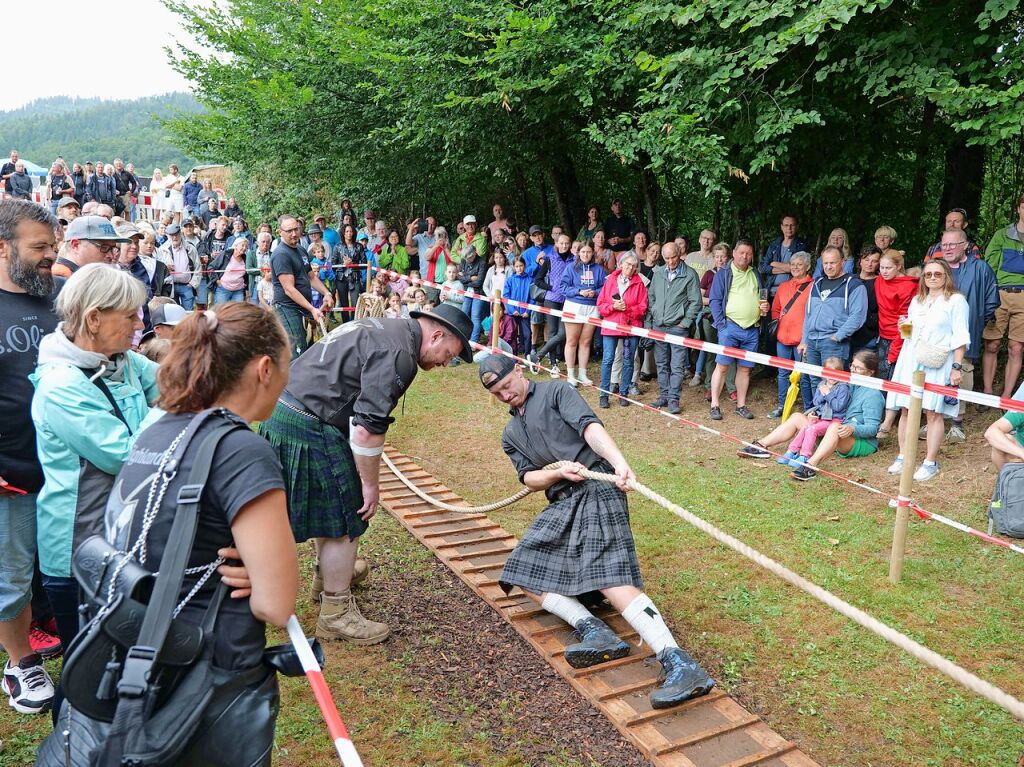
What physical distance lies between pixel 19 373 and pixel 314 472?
51.6 inches

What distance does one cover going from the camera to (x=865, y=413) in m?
6.87

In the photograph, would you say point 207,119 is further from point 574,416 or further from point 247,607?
point 247,607

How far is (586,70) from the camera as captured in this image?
8.41 metres

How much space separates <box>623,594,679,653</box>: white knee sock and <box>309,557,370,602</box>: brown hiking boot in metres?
1.58

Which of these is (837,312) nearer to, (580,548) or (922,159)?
(922,159)

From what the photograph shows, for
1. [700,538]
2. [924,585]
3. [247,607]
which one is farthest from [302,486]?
[924,585]

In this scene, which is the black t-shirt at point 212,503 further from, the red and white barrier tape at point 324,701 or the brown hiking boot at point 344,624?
the brown hiking boot at point 344,624

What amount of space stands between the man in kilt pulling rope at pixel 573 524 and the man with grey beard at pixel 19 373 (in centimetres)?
193

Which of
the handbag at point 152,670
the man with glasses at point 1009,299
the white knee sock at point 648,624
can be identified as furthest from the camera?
the man with glasses at point 1009,299

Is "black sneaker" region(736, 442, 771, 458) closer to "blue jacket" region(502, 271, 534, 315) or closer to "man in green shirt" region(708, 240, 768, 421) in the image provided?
"man in green shirt" region(708, 240, 768, 421)

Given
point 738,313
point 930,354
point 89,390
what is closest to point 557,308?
point 738,313

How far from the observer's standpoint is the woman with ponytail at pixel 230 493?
174cm

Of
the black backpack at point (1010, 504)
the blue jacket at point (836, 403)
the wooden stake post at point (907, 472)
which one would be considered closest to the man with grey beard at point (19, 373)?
the wooden stake post at point (907, 472)

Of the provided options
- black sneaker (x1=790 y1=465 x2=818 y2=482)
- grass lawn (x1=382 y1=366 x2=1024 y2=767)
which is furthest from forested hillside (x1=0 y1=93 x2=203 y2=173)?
black sneaker (x1=790 y1=465 x2=818 y2=482)
